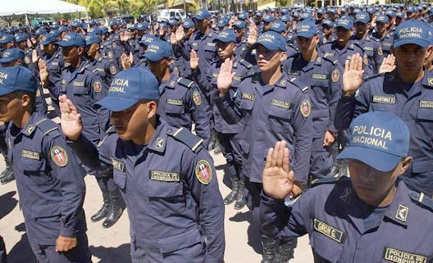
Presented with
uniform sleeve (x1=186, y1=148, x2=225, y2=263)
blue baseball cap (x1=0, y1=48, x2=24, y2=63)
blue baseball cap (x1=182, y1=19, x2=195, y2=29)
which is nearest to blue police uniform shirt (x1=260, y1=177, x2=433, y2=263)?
uniform sleeve (x1=186, y1=148, x2=225, y2=263)

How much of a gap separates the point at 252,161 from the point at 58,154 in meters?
1.82

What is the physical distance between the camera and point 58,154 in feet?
9.54

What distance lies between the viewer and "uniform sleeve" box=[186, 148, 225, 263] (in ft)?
8.22

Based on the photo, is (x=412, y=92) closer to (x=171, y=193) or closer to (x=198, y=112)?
(x=171, y=193)

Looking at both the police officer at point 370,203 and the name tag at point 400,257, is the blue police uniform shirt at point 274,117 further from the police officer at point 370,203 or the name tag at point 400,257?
the name tag at point 400,257

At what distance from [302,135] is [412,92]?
1.02m

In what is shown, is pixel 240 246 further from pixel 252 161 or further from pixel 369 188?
pixel 369 188

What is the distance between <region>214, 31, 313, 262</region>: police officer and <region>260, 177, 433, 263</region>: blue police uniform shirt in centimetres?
161

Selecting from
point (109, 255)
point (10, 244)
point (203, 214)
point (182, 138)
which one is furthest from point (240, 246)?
point (10, 244)

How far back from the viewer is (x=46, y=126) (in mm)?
2967

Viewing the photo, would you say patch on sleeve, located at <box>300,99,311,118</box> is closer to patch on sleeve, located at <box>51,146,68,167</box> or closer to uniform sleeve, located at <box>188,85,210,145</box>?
uniform sleeve, located at <box>188,85,210,145</box>

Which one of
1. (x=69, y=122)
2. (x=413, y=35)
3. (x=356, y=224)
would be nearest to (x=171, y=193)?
(x=69, y=122)

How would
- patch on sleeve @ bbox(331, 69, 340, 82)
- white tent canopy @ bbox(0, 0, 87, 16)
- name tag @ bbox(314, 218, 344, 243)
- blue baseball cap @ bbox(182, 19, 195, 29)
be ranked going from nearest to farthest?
name tag @ bbox(314, 218, 344, 243) < patch on sleeve @ bbox(331, 69, 340, 82) < blue baseball cap @ bbox(182, 19, 195, 29) < white tent canopy @ bbox(0, 0, 87, 16)

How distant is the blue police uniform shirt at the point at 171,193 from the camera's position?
8.07 ft
